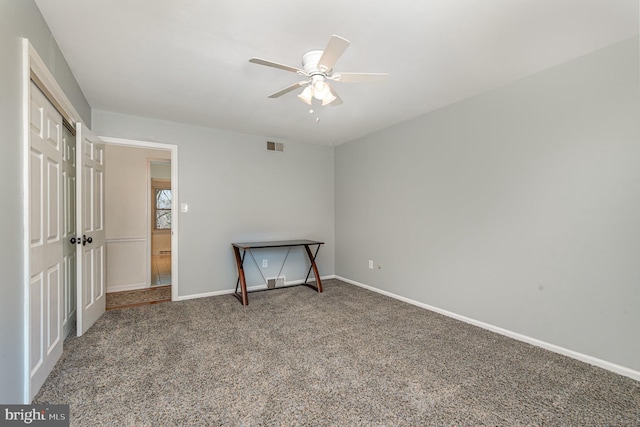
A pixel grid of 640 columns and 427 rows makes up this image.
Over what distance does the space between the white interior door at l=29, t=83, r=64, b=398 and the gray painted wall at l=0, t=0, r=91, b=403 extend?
14 cm

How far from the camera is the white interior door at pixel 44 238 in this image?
5.54ft

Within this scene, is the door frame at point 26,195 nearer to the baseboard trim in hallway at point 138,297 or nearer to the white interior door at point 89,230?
the white interior door at point 89,230

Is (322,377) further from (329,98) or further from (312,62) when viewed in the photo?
(312,62)

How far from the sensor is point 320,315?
127 inches

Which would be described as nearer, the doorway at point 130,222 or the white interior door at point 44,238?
the white interior door at point 44,238

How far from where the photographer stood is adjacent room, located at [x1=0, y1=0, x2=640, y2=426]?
1.67 metres

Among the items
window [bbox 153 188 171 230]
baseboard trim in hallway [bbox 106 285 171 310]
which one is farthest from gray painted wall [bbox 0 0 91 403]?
window [bbox 153 188 171 230]

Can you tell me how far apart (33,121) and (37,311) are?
1137mm

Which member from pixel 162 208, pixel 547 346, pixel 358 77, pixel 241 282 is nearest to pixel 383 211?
pixel 241 282

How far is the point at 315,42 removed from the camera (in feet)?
6.56

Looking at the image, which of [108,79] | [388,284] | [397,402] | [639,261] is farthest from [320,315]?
[108,79]

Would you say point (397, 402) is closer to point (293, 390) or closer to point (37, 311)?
point (293, 390)

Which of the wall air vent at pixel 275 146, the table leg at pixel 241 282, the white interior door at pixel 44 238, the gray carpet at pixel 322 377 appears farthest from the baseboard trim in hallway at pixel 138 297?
the wall air vent at pixel 275 146

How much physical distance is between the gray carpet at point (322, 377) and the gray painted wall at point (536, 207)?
0.33 meters
